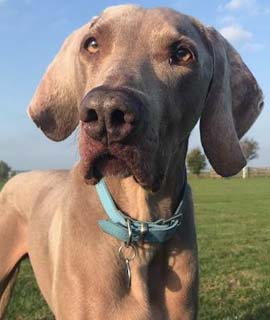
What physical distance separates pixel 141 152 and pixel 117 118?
0.75 feet

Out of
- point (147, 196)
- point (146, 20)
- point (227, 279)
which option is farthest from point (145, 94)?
point (227, 279)

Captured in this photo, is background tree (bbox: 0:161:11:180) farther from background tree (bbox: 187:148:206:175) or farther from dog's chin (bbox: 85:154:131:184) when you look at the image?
dog's chin (bbox: 85:154:131:184)

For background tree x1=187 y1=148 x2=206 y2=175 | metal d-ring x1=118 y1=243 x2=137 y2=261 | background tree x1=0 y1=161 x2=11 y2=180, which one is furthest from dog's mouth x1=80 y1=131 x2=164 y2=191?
background tree x1=187 y1=148 x2=206 y2=175

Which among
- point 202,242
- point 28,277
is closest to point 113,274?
point 28,277

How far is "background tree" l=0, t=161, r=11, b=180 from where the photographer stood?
164ft

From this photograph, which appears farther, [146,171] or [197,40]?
[197,40]

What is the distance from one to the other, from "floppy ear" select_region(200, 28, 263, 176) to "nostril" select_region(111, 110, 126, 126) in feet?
3.26

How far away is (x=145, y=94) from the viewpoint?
2.63m

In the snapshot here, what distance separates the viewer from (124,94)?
2.45m

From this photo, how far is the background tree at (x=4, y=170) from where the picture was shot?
50094mm

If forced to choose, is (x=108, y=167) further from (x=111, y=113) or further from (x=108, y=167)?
(x=111, y=113)

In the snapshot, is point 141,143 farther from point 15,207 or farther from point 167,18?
point 15,207

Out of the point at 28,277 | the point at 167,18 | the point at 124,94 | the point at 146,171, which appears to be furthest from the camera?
the point at 28,277

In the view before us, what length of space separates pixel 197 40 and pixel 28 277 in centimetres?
548
